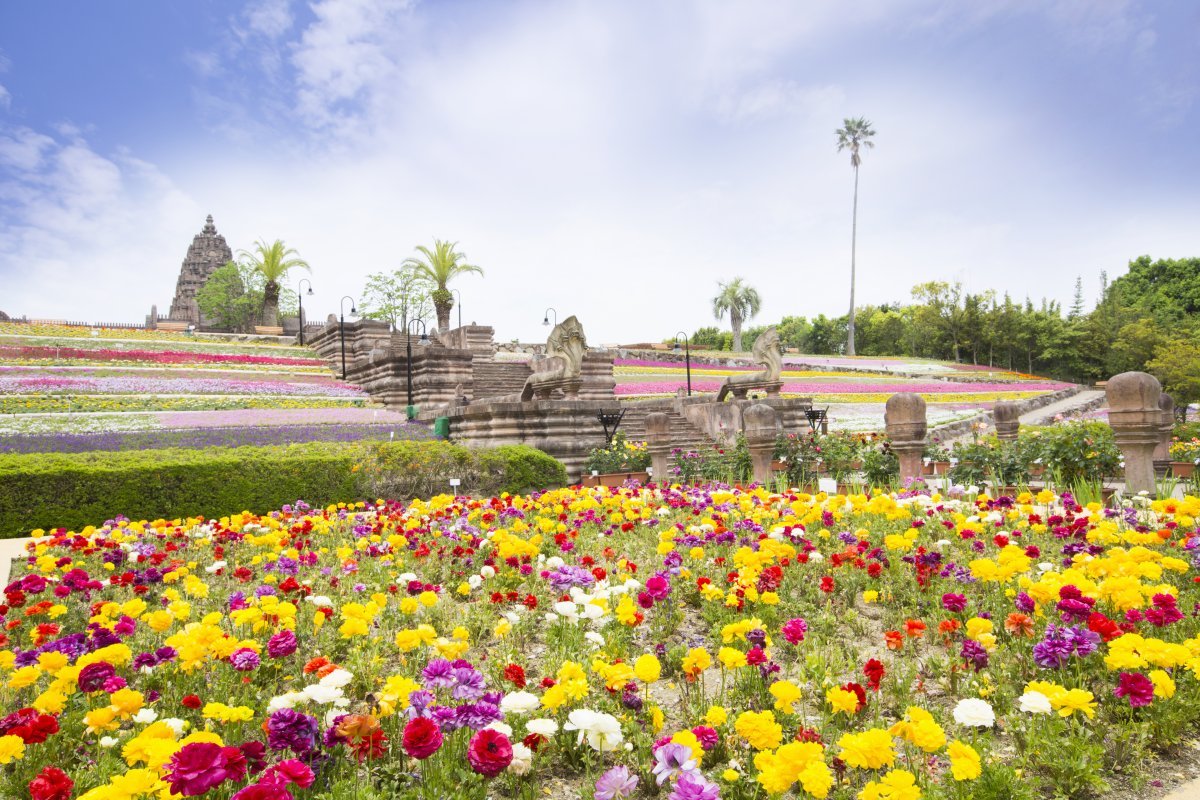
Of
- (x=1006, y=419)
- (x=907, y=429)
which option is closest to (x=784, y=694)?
(x=907, y=429)

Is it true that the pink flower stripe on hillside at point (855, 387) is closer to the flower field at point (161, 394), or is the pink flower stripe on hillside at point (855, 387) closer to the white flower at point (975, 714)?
the flower field at point (161, 394)

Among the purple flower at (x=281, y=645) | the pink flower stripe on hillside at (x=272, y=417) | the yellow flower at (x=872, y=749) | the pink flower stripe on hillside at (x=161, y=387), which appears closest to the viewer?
the yellow flower at (x=872, y=749)

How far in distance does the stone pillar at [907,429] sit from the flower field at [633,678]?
12.2 feet

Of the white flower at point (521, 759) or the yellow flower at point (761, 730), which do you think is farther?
the white flower at point (521, 759)

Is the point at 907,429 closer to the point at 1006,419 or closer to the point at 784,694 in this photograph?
the point at 1006,419

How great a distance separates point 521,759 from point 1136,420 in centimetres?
746

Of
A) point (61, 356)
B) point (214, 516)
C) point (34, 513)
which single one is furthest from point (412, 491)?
point (61, 356)

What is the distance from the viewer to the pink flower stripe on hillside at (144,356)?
2742cm

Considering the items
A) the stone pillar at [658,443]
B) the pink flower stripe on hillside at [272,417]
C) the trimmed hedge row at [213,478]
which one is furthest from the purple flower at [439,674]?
the pink flower stripe on hillside at [272,417]

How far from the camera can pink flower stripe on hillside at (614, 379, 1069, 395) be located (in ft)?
102

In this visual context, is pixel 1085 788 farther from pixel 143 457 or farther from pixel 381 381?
pixel 381 381

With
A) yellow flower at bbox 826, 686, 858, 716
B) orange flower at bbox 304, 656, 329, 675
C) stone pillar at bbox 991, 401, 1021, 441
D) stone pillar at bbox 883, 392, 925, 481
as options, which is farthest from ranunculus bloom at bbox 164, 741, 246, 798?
stone pillar at bbox 991, 401, 1021, 441

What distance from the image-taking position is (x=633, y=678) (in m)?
3.15

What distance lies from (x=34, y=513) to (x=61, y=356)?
23.1m
